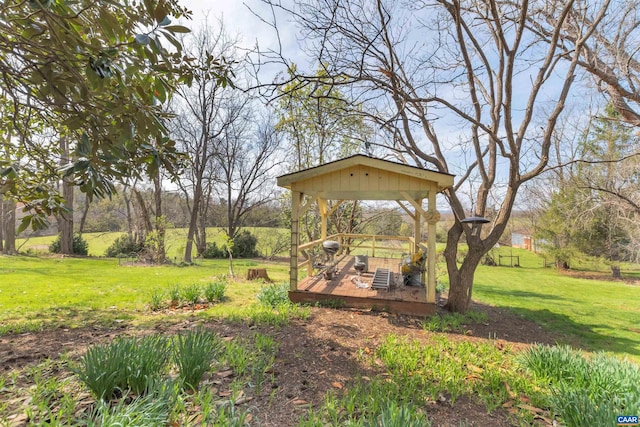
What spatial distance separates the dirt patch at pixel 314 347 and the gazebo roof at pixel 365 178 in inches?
107

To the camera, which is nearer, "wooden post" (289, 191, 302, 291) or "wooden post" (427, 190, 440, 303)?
"wooden post" (427, 190, 440, 303)

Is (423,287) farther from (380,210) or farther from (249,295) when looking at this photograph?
(380,210)

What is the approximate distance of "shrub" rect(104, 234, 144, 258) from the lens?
1964cm

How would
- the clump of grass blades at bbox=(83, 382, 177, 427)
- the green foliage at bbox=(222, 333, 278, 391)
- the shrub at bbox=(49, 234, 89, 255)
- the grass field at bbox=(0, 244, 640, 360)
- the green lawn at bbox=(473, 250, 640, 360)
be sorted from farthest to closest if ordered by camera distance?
the shrub at bbox=(49, 234, 89, 255) < the green lawn at bbox=(473, 250, 640, 360) < the grass field at bbox=(0, 244, 640, 360) < the green foliage at bbox=(222, 333, 278, 391) < the clump of grass blades at bbox=(83, 382, 177, 427)

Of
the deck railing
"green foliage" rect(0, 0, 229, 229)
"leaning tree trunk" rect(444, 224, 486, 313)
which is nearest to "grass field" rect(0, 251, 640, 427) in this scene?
"green foliage" rect(0, 0, 229, 229)

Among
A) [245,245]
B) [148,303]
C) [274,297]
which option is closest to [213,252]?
[245,245]

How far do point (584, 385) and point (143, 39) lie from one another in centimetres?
491

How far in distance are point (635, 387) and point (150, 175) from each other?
15.9 feet

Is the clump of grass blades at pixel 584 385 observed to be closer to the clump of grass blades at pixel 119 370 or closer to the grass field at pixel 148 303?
the grass field at pixel 148 303

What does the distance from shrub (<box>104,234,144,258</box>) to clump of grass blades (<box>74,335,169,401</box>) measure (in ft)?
64.6

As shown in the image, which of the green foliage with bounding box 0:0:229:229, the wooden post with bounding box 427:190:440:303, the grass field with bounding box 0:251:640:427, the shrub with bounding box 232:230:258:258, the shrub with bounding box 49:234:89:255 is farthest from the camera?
the shrub with bounding box 232:230:258:258

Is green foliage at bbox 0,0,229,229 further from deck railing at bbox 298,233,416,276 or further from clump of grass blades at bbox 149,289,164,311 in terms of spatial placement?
deck railing at bbox 298,233,416,276

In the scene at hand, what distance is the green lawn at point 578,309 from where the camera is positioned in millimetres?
6136

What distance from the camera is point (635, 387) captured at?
8.59 ft
